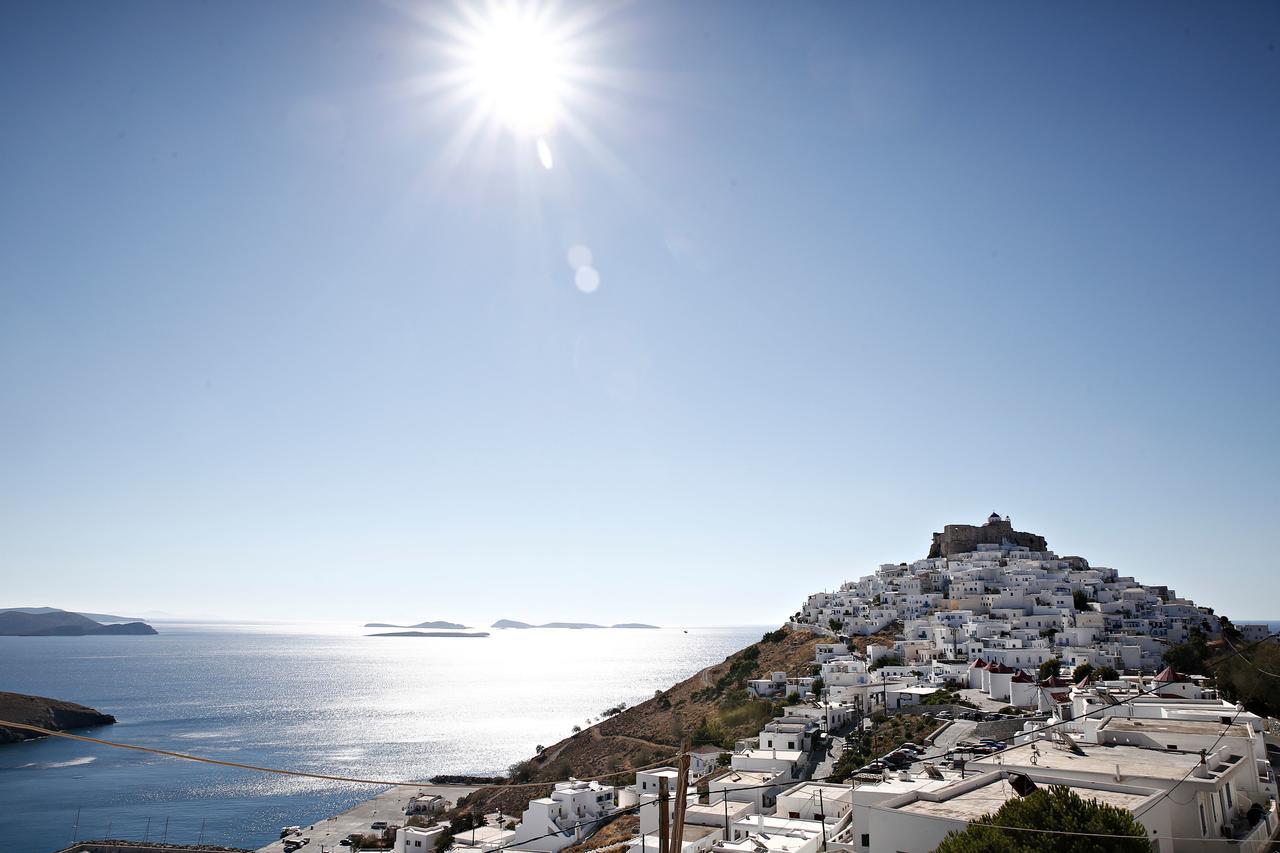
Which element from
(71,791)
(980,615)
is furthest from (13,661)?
(980,615)

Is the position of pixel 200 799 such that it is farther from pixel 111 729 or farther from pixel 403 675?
pixel 403 675

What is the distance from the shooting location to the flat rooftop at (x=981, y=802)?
14.6 meters

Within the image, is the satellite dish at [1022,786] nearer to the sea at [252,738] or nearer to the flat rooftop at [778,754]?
the flat rooftop at [778,754]

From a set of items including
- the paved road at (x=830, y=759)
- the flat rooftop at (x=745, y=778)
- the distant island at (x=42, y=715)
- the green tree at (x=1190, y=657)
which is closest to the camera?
the flat rooftop at (x=745, y=778)

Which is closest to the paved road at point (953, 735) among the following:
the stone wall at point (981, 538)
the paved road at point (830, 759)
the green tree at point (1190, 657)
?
the paved road at point (830, 759)

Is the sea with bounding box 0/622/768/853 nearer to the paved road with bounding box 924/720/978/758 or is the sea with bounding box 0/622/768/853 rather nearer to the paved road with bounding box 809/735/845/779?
the paved road with bounding box 809/735/845/779

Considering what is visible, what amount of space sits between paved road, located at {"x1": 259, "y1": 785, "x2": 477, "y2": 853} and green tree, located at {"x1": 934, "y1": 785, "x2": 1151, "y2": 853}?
36971 millimetres

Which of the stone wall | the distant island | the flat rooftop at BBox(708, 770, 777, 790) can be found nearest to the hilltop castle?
the stone wall

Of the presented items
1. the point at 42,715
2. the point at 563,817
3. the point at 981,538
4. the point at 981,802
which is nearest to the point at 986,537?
the point at 981,538

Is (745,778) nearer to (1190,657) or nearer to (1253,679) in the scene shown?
(1253,679)

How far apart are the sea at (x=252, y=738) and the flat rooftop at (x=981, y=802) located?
4438 cm

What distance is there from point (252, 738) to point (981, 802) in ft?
265

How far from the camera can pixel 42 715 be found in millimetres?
79688

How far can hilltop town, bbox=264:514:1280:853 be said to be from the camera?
16.3m
